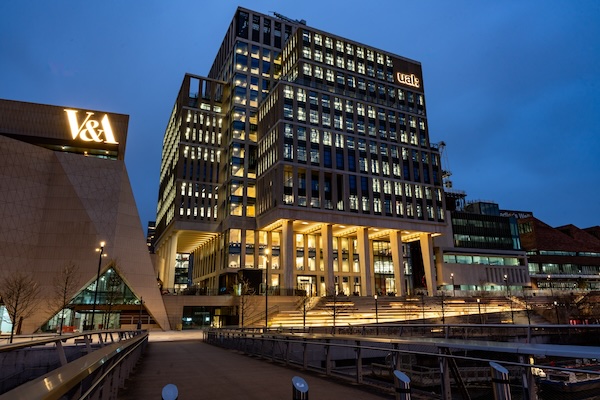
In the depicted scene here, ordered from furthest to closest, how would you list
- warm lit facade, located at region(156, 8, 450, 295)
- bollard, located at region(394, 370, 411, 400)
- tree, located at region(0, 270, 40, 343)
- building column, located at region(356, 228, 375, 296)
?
warm lit facade, located at region(156, 8, 450, 295) < building column, located at region(356, 228, 375, 296) < tree, located at region(0, 270, 40, 343) < bollard, located at region(394, 370, 411, 400)

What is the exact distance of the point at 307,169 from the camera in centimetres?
6694

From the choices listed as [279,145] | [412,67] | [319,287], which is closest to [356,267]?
[319,287]

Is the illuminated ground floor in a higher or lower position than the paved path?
higher

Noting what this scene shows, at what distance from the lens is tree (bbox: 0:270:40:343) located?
4119 cm

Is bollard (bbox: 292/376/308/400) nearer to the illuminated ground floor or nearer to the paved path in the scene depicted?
the paved path

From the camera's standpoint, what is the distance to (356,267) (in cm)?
7994

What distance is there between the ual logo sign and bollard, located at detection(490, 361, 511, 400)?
196 ft

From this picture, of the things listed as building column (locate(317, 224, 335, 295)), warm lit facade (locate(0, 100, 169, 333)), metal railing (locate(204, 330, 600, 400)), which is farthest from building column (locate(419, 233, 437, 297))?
metal railing (locate(204, 330, 600, 400))

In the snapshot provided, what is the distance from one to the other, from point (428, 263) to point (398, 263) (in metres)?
7.42

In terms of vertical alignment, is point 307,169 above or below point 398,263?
above

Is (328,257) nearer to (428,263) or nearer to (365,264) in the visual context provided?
(365,264)

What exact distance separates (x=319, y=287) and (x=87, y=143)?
1775 inches

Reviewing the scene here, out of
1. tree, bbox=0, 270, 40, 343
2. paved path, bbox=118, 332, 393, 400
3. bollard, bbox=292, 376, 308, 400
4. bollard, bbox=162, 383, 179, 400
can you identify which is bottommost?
paved path, bbox=118, 332, 393, 400

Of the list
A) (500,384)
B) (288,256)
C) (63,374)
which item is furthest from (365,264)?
(63,374)
